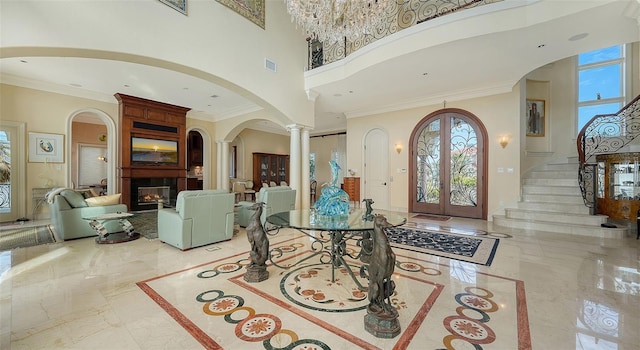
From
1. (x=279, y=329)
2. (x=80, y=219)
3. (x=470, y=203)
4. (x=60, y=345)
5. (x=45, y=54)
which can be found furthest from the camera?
(x=470, y=203)

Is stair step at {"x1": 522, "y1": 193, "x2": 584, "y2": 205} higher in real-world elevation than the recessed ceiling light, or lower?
lower

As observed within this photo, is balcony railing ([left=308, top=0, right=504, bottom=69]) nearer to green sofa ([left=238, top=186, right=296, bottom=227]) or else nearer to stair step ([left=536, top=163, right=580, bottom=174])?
green sofa ([left=238, top=186, right=296, bottom=227])

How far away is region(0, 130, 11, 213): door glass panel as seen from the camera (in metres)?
5.82

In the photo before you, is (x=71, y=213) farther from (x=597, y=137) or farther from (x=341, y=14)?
(x=597, y=137)

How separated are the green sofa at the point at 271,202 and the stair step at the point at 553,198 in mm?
5575

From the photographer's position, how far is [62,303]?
2270 mm

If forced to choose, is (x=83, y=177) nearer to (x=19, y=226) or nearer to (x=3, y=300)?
(x=19, y=226)

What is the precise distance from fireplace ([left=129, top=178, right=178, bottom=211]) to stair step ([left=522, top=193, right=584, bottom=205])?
9.94 m

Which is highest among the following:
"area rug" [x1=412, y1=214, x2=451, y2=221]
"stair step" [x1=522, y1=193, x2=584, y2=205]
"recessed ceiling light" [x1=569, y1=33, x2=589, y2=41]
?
"recessed ceiling light" [x1=569, y1=33, x2=589, y2=41]

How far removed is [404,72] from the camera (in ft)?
16.9

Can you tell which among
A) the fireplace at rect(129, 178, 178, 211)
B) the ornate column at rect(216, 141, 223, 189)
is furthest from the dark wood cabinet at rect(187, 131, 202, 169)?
the fireplace at rect(129, 178, 178, 211)

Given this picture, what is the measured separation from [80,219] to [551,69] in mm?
12165

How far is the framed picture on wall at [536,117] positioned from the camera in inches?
286

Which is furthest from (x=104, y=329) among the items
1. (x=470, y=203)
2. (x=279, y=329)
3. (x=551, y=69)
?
(x=551, y=69)
